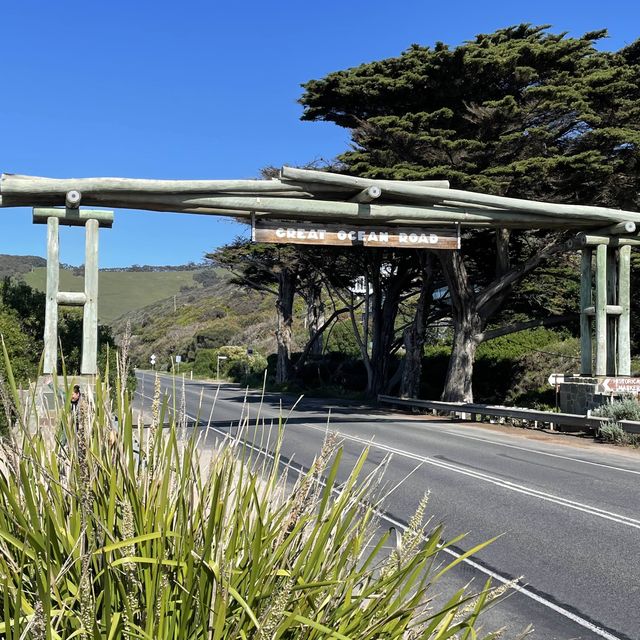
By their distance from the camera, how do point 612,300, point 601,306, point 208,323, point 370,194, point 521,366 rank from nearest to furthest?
point 370,194, point 601,306, point 612,300, point 521,366, point 208,323

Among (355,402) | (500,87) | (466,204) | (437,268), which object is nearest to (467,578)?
(466,204)

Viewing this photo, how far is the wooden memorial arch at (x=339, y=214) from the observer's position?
1423 centimetres

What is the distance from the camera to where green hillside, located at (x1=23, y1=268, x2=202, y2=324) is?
149625mm

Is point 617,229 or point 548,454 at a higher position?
point 617,229

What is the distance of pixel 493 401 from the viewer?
100 ft

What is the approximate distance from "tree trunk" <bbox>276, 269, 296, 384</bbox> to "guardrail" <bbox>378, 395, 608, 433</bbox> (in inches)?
583

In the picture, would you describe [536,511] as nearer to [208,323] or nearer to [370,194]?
[370,194]

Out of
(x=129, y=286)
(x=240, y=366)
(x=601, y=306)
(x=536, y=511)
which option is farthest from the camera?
(x=129, y=286)

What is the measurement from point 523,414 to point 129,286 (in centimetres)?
16050

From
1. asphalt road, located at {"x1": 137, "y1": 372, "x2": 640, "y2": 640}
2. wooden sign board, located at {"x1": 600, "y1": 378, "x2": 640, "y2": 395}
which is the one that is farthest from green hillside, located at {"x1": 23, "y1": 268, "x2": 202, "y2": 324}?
asphalt road, located at {"x1": 137, "y1": 372, "x2": 640, "y2": 640}

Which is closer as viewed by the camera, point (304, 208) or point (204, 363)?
point (304, 208)

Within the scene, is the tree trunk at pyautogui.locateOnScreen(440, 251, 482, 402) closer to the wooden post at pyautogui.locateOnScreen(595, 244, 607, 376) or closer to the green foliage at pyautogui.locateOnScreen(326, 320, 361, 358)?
the wooden post at pyautogui.locateOnScreen(595, 244, 607, 376)

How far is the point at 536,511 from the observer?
9.60 m

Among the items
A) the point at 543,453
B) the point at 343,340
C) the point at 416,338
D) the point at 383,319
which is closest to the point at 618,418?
the point at 543,453
